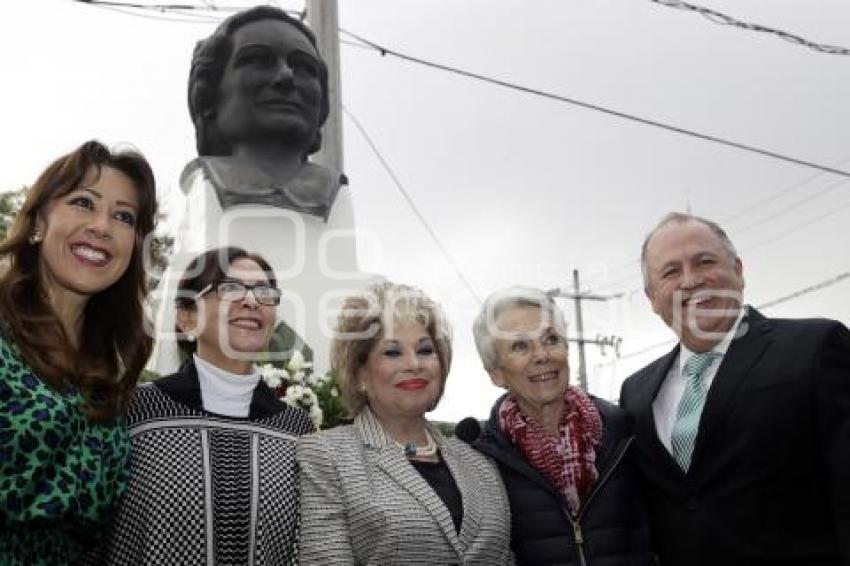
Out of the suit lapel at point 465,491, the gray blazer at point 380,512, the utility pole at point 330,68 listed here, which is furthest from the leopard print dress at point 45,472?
the utility pole at point 330,68

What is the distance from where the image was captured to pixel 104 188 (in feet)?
8.56

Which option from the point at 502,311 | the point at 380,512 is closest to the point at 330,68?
the point at 502,311

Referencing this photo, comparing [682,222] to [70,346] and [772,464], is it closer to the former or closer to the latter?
[772,464]

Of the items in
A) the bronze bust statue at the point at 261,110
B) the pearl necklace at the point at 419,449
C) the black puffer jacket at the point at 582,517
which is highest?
the bronze bust statue at the point at 261,110

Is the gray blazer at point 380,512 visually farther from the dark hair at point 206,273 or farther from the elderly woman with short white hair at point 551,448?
the dark hair at point 206,273

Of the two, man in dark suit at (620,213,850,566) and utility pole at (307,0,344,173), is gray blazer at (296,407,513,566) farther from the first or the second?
utility pole at (307,0,344,173)

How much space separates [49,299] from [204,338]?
51 cm

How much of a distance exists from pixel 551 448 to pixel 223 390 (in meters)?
1.09

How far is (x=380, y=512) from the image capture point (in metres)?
2.58

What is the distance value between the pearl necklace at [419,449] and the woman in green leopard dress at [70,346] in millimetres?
839

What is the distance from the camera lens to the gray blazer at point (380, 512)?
255 cm

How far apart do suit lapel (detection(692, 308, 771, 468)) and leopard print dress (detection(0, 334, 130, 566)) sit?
5.85ft

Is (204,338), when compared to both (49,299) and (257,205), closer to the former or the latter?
(49,299)

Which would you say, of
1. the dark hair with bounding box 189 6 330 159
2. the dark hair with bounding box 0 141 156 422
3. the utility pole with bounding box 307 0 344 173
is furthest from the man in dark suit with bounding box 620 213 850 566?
the utility pole with bounding box 307 0 344 173
